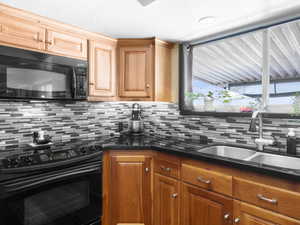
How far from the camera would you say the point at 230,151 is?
1914 millimetres

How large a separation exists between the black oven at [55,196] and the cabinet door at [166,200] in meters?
0.54

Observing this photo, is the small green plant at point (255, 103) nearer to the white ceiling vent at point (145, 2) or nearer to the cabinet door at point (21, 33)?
the white ceiling vent at point (145, 2)

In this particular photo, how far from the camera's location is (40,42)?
181 centimetres

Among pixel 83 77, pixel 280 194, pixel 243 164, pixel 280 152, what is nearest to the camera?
pixel 280 194

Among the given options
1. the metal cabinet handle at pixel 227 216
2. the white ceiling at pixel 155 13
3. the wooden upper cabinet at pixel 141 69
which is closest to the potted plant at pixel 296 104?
the white ceiling at pixel 155 13

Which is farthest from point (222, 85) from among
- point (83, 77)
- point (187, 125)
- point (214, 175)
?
point (83, 77)

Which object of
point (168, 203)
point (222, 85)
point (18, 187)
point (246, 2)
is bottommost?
point (168, 203)

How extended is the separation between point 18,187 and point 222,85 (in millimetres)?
2136

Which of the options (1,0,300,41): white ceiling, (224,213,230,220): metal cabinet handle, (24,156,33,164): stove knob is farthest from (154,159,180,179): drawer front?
(1,0,300,41): white ceiling

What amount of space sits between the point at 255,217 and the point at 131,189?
1112 mm

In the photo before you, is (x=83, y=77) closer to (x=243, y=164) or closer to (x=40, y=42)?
(x=40, y=42)

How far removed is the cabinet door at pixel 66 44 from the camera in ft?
6.17

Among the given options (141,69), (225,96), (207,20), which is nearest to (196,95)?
(225,96)

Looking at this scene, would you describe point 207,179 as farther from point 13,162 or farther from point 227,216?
point 13,162
